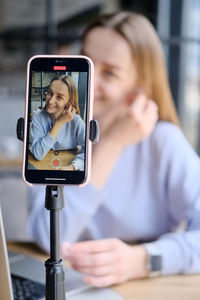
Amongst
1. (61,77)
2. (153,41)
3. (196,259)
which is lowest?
(196,259)

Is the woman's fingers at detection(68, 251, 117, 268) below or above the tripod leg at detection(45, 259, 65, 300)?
below

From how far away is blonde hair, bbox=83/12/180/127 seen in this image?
116 centimetres

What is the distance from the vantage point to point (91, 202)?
982 millimetres

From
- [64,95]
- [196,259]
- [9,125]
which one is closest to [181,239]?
[196,259]

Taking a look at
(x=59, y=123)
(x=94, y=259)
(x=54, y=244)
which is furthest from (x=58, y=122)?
(x=94, y=259)

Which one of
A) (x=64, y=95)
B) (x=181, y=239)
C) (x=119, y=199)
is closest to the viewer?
(x=64, y=95)

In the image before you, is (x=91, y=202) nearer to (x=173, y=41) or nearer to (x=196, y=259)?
(x=196, y=259)

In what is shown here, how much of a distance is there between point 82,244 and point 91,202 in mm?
215

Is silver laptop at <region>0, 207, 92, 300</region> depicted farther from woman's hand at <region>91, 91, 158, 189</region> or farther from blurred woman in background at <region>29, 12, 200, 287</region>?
woman's hand at <region>91, 91, 158, 189</region>

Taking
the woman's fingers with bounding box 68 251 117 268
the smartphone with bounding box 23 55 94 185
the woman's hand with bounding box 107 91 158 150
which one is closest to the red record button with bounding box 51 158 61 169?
the smartphone with bounding box 23 55 94 185

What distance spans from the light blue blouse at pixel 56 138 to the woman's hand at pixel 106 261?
12.8 inches

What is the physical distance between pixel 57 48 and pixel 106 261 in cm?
197

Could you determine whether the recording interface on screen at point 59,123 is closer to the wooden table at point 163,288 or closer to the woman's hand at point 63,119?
the woman's hand at point 63,119

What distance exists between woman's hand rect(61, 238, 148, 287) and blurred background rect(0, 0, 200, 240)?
44cm
